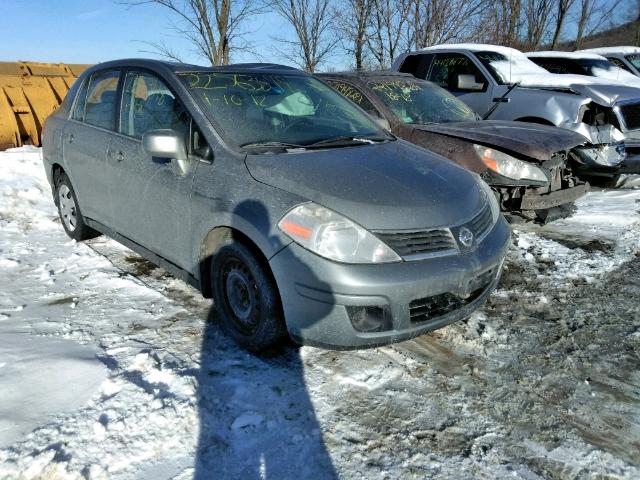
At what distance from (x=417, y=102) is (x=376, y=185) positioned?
125 inches

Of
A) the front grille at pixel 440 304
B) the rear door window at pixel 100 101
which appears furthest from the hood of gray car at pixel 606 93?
the rear door window at pixel 100 101

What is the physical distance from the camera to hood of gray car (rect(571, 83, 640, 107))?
712 centimetres

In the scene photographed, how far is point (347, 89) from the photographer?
223 inches

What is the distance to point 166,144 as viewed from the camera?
308 cm

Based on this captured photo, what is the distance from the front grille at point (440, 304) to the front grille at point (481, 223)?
0.23 metres

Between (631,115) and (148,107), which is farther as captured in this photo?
(631,115)

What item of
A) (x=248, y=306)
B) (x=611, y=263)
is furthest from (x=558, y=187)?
(x=248, y=306)

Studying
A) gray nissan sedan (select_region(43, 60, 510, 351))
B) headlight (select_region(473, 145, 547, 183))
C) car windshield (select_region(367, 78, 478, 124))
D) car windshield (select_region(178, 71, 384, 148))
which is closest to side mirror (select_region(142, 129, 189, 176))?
gray nissan sedan (select_region(43, 60, 510, 351))

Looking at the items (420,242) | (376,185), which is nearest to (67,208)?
(376,185)

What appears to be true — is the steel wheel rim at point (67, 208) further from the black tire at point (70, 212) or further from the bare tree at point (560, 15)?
the bare tree at point (560, 15)

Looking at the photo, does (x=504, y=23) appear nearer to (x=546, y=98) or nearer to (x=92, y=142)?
(x=546, y=98)

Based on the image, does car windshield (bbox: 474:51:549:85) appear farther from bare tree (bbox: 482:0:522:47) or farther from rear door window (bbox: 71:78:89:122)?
bare tree (bbox: 482:0:522:47)

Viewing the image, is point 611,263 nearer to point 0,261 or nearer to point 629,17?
point 0,261

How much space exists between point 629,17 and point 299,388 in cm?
3635
